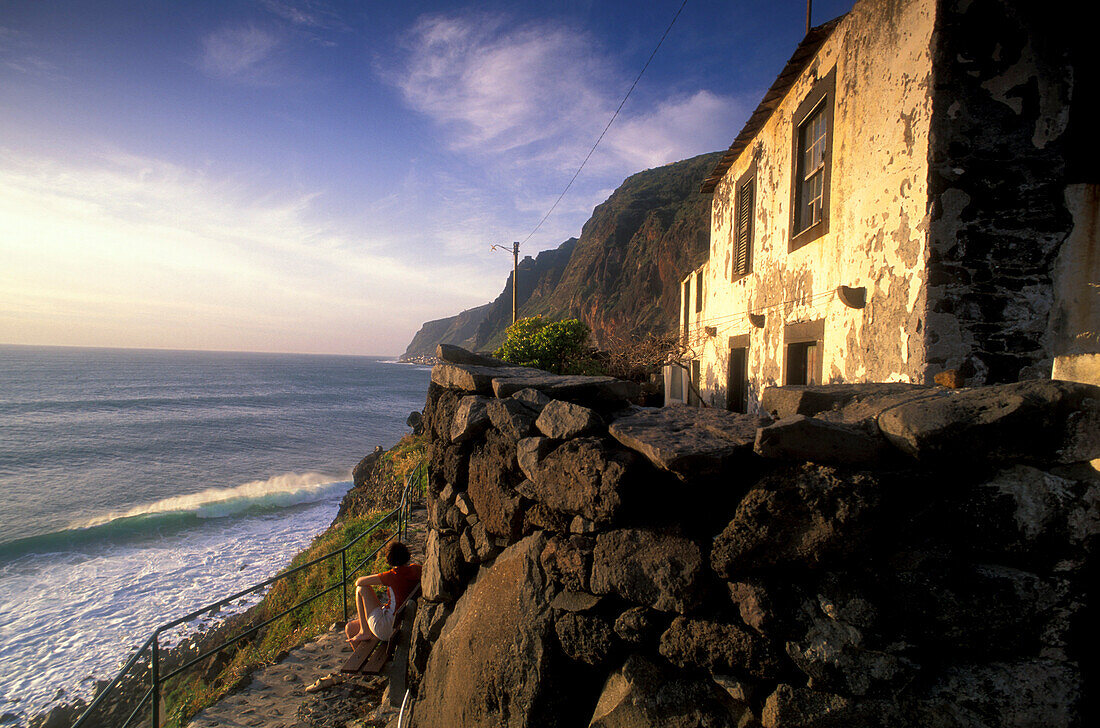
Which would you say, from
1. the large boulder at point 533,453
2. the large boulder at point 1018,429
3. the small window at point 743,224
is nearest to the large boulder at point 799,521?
the large boulder at point 1018,429

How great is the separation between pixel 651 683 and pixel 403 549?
3226mm

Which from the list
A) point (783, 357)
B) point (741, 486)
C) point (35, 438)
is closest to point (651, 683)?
point (741, 486)

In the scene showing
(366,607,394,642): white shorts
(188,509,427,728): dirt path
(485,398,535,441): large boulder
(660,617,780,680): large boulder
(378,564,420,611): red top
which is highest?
(485,398,535,441): large boulder

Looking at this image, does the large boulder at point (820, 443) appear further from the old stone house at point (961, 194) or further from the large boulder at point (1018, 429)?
the old stone house at point (961, 194)

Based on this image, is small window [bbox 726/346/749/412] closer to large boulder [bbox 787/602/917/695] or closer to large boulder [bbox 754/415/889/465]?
large boulder [bbox 754/415/889/465]

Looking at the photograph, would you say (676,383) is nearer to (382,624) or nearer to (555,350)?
(555,350)

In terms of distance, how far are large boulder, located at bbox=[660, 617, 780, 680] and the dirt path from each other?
10.3 ft

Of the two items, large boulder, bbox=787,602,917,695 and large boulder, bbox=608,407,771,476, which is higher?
large boulder, bbox=608,407,771,476

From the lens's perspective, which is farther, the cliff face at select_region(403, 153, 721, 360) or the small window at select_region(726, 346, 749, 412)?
the cliff face at select_region(403, 153, 721, 360)

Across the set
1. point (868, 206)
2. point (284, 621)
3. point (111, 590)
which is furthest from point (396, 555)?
point (111, 590)

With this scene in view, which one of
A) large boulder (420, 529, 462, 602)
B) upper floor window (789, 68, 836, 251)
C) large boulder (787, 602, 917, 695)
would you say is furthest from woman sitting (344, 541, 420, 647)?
upper floor window (789, 68, 836, 251)

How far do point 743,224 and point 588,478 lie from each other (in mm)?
7560

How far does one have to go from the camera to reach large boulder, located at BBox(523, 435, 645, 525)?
91.4 inches

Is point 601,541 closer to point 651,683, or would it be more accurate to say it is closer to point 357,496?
point 651,683
